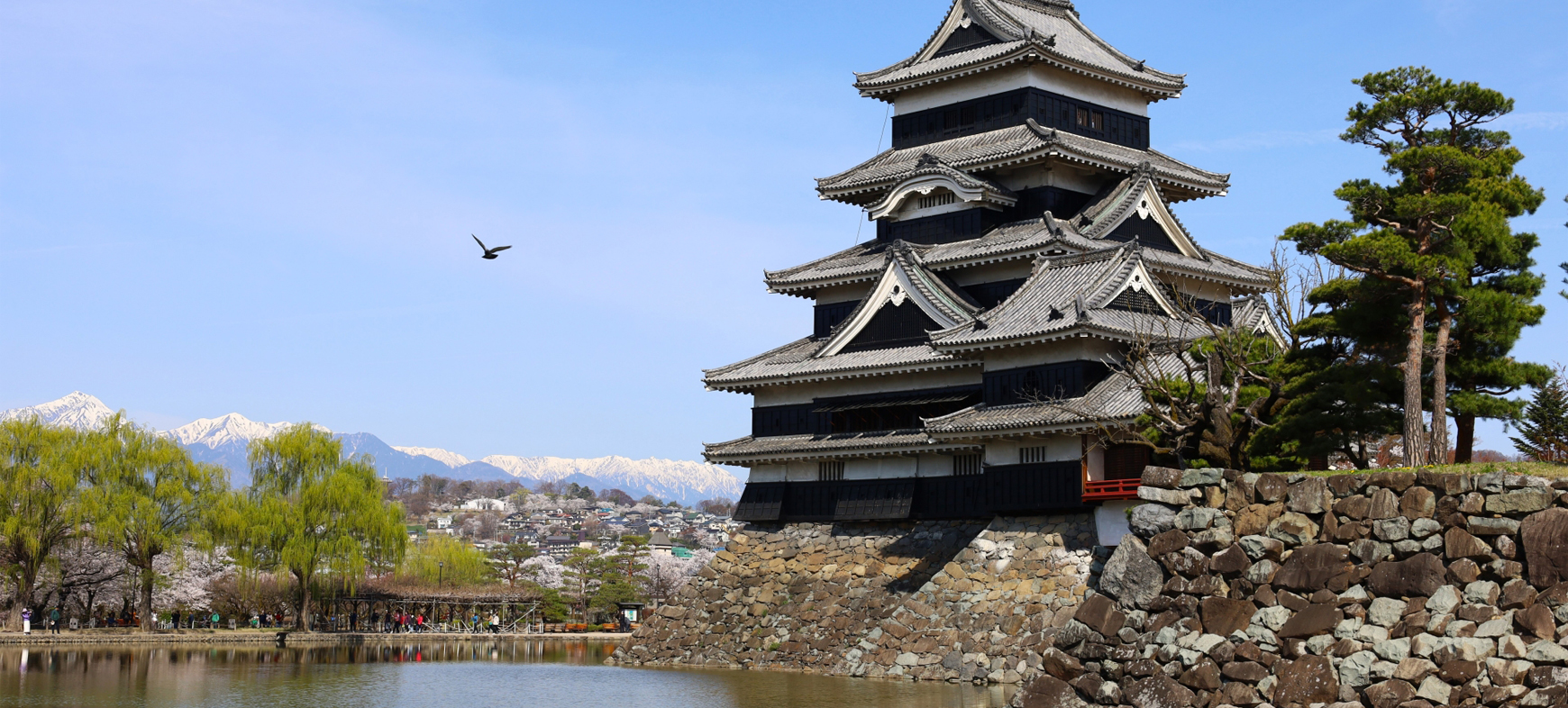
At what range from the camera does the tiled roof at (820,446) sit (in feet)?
107

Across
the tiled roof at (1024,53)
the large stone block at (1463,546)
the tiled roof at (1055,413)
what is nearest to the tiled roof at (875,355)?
A: the tiled roof at (1055,413)

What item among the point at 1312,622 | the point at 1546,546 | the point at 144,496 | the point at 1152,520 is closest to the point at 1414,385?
the point at 1152,520

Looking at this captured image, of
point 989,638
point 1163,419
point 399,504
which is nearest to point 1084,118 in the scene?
point 989,638

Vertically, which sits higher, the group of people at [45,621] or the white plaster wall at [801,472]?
the white plaster wall at [801,472]

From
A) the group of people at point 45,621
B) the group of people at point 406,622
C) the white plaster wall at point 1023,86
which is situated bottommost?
the group of people at point 406,622

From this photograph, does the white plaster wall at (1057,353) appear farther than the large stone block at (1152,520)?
Yes

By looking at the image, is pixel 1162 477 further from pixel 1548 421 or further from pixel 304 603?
pixel 304 603

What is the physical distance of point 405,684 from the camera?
29.8 metres

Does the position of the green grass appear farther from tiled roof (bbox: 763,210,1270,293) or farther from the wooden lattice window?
tiled roof (bbox: 763,210,1270,293)

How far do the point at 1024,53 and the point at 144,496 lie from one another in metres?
30.3

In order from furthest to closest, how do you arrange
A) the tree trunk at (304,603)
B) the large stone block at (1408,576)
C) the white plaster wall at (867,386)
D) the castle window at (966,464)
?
1. the tree trunk at (304,603)
2. the white plaster wall at (867,386)
3. the castle window at (966,464)
4. the large stone block at (1408,576)

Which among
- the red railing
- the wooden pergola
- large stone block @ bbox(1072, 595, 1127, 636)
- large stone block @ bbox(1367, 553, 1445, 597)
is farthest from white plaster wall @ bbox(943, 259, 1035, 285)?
the wooden pergola

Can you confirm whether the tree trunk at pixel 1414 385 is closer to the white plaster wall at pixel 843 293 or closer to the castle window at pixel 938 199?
the castle window at pixel 938 199

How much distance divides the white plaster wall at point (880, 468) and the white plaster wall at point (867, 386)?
1.64 m
